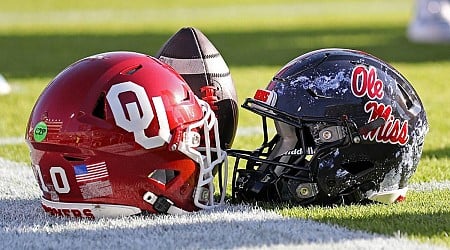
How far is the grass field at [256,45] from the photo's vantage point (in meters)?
4.71

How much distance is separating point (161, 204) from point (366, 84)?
1.04 metres

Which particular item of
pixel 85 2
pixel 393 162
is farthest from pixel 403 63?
pixel 85 2

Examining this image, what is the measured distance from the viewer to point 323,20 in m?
17.7

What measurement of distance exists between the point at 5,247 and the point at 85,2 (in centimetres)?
1837

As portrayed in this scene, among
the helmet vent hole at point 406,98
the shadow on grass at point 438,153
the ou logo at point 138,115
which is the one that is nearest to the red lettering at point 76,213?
the ou logo at point 138,115

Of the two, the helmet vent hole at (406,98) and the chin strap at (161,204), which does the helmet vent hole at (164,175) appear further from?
the helmet vent hole at (406,98)

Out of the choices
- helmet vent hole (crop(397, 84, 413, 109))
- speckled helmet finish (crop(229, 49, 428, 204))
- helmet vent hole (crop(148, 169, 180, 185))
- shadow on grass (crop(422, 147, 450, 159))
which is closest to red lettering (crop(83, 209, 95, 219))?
helmet vent hole (crop(148, 169, 180, 185))

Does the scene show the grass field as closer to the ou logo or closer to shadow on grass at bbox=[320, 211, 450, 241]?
shadow on grass at bbox=[320, 211, 450, 241]

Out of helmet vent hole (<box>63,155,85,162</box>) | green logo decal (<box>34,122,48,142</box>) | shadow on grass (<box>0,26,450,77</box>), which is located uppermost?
green logo decal (<box>34,122,48,142</box>)

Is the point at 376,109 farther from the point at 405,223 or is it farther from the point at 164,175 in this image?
the point at 164,175

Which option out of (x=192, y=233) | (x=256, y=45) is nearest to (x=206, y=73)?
(x=192, y=233)

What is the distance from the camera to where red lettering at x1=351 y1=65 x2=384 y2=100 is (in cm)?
469

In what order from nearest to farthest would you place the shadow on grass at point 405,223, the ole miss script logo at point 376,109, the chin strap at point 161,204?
the shadow on grass at point 405,223 → the chin strap at point 161,204 → the ole miss script logo at point 376,109

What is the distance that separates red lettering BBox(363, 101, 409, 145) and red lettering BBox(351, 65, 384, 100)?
0.04 m
